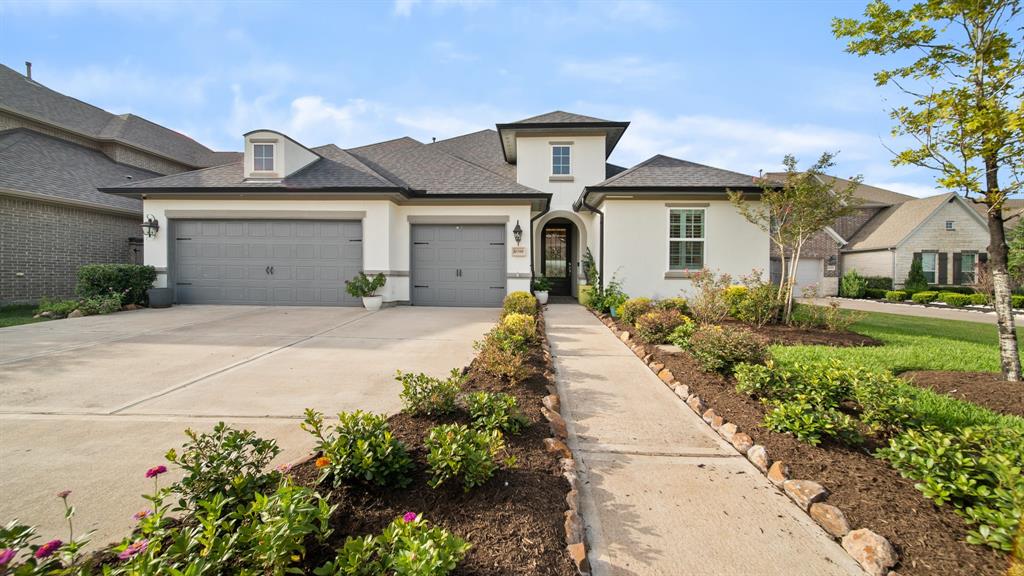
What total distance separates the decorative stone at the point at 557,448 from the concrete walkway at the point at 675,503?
119 millimetres

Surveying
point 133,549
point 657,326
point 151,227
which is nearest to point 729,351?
point 657,326

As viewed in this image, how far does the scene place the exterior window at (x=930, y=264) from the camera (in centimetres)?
2073

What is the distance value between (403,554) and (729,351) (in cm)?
408

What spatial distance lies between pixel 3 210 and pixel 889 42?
18505 millimetres

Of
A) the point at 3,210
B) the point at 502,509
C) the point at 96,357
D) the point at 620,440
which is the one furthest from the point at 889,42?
the point at 3,210

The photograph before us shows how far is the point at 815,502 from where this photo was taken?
234 cm

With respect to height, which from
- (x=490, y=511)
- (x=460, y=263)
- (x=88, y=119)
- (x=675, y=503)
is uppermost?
(x=88, y=119)

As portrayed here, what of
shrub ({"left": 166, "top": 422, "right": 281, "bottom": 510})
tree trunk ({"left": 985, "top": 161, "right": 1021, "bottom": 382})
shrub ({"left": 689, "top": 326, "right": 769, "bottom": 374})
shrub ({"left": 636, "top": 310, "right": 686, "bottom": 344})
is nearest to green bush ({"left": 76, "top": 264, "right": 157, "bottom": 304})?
shrub ({"left": 166, "top": 422, "right": 281, "bottom": 510})

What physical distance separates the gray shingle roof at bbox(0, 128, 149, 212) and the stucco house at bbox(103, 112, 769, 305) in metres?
2.11

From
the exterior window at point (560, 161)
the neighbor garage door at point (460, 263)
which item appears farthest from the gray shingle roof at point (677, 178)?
the neighbor garage door at point (460, 263)

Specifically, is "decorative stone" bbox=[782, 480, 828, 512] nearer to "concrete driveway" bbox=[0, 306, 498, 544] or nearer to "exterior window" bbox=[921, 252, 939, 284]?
"concrete driveway" bbox=[0, 306, 498, 544]

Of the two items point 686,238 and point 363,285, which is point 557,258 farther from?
point 363,285

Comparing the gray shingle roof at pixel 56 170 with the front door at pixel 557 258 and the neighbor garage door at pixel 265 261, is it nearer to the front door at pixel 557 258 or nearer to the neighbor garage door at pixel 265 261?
the neighbor garage door at pixel 265 261

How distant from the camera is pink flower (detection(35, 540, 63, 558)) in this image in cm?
127
